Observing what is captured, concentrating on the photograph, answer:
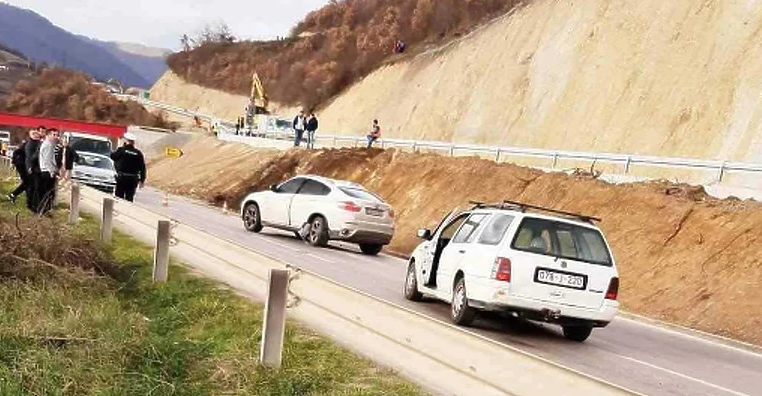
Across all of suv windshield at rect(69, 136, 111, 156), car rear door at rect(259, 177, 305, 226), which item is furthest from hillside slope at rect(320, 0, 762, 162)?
suv windshield at rect(69, 136, 111, 156)

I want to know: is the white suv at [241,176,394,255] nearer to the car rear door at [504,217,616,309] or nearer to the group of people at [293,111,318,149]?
the car rear door at [504,217,616,309]

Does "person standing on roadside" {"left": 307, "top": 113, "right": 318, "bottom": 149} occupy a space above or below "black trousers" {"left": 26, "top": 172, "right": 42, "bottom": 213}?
above

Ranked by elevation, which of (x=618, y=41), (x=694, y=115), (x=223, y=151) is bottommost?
(x=223, y=151)

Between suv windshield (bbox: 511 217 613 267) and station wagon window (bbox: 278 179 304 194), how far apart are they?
37.4 ft

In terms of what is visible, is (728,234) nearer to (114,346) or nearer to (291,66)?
(114,346)

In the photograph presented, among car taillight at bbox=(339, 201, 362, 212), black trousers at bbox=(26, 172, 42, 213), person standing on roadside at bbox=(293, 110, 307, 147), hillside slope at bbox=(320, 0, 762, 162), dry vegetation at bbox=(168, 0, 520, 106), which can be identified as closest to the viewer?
black trousers at bbox=(26, 172, 42, 213)

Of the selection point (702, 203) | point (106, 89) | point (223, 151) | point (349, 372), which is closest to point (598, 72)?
point (702, 203)

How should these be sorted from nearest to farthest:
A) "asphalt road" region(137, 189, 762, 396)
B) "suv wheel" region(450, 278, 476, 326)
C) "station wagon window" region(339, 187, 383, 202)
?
"asphalt road" region(137, 189, 762, 396) < "suv wheel" region(450, 278, 476, 326) < "station wagon window" region(339, 187, 383, 202)

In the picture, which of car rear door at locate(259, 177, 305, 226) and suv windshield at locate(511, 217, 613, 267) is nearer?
suv windshield at locate(511, 217, 613, 267)

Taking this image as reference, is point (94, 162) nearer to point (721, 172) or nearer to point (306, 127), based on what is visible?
point (306, 127)

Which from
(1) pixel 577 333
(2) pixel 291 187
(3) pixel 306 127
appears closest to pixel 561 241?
(1) pixel 577 333

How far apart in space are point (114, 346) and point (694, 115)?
83.3ft

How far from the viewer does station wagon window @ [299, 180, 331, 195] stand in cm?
2208

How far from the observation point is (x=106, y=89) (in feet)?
324
